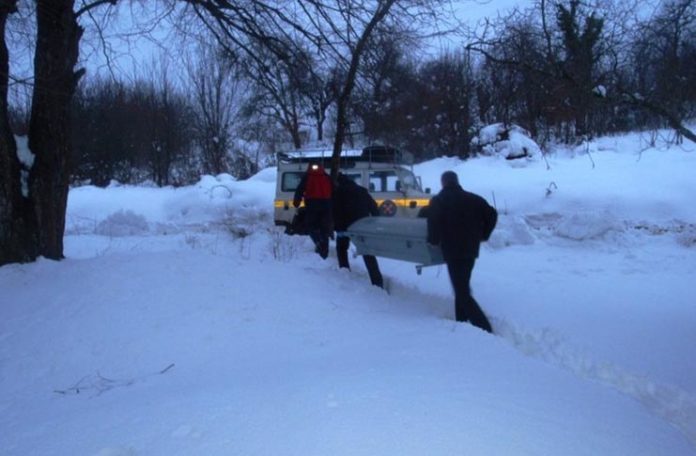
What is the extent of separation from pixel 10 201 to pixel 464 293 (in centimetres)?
546

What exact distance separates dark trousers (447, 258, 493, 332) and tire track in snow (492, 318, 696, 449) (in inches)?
13.5

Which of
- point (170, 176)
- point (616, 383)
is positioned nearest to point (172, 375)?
point (616, 383)

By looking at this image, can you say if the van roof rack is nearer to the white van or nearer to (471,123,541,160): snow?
the white van

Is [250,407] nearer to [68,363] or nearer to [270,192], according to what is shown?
[68,363]

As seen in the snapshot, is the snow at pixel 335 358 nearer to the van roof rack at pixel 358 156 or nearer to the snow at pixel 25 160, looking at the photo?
the snow at pixel 25 160

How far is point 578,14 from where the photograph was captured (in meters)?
5.61

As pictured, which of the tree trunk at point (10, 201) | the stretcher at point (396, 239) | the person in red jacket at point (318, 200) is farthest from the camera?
the person in red jacket at point (318, 200)

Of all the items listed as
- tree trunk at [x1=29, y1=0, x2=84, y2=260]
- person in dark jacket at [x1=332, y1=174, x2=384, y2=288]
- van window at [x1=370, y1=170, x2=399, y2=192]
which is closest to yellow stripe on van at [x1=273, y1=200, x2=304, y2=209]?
van window at [x1=370, y1=170, x2=399, y2=192]

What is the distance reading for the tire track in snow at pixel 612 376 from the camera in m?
4.05

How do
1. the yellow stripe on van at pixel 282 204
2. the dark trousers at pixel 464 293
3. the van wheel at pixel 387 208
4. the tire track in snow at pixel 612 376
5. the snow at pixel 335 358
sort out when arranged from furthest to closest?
the yellow stripe on van at pixel 282 204, the van wheel at pixel 387 208, the dark trousers at pixel 464 293, the tire track in snow at pixel 612 376, the snow at pixel 335 358

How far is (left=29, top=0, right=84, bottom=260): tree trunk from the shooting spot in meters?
7.12

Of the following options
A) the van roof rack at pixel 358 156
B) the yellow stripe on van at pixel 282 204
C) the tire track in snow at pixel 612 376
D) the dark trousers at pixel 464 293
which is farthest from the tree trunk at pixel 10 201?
the van roof rack at pixel 358 156

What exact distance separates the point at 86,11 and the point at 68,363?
5572 mm

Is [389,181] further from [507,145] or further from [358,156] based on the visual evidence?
[507,145]
